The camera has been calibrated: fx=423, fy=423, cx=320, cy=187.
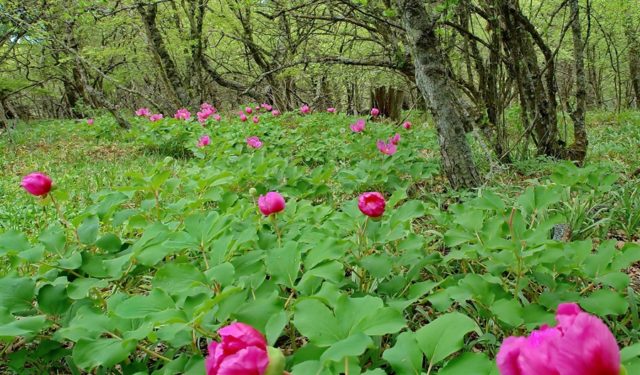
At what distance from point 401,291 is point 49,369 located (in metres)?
1.15

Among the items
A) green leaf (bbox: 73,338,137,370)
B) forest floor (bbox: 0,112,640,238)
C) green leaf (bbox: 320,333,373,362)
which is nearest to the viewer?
green leaf (bbox: 320,333,373,362)

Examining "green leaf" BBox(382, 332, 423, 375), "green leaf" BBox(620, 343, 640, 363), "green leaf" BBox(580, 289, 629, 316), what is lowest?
"green leaf" BBox(580, 289, 629, 316)

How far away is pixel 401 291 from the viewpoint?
1.41 meters

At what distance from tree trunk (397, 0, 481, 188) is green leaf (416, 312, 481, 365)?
212cm

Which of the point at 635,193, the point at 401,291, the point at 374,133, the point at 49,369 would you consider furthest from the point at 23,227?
the point at 635,193

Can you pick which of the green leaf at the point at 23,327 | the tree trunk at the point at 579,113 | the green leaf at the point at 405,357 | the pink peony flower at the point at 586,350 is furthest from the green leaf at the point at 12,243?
the tree trunk at the point at 579,113

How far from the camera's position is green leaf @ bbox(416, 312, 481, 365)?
849 millimetres

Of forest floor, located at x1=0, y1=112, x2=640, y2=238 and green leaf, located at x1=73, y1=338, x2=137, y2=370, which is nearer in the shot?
green leaf, located at x1=73, y1=338, x2=137, y2=370

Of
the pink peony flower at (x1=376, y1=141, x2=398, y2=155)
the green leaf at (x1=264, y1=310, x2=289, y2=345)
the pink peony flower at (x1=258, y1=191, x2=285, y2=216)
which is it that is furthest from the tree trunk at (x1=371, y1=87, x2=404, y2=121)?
the green leaf at (x1=264, y1=310, x2=289, y2=345)

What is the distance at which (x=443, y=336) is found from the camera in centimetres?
88

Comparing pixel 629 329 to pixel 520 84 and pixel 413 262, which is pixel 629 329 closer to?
pixel 413 262

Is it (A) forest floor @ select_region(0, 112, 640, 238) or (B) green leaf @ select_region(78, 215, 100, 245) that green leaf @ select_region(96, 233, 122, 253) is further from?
(A) forest floor @ select_region(0, 112, 640, 238)

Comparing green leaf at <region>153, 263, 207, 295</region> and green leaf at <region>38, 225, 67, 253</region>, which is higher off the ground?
green leaf at <region>38, 225, 67, 253</region>

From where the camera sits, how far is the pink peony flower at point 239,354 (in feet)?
1.86
